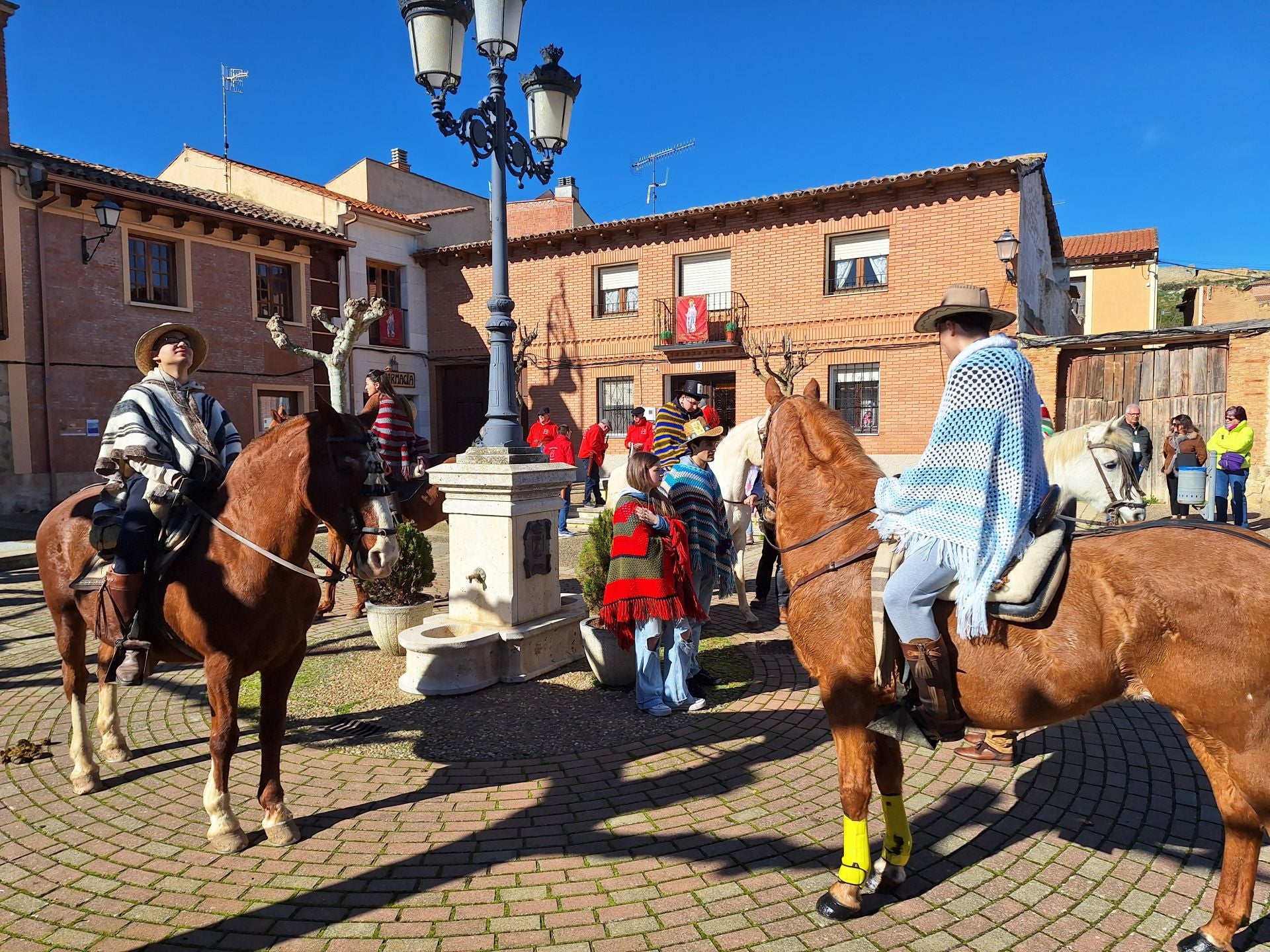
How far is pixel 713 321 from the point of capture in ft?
67.2

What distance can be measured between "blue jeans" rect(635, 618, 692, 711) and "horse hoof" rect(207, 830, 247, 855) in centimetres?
257

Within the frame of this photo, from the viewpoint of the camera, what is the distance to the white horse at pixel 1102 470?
17.5 feet

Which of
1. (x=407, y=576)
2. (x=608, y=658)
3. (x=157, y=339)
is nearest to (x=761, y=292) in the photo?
(x=407, y=576)

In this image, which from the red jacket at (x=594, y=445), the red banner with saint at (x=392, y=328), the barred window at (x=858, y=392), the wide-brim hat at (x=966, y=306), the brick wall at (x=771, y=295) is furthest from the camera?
the red banner with saint at (x=392, y=328)

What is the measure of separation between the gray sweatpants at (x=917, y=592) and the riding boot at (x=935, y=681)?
0.04 m

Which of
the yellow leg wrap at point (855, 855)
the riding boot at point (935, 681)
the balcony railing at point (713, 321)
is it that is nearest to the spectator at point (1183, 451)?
the balcony railing at point (713, 321)

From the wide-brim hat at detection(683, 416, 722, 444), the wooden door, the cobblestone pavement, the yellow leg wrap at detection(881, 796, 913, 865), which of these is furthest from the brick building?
the yellow leg wrap at detection(881, 796, 913, 865)

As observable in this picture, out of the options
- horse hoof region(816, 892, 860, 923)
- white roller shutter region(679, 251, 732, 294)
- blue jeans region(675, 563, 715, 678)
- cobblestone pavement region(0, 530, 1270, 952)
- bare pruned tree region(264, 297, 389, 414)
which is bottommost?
cobblestone pavement region(0, 530, 1270, 952)

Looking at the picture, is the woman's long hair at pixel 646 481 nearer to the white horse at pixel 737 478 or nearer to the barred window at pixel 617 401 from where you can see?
the white horse at pixel 737 478

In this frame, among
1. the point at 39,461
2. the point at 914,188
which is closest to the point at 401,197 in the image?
the point at 39,461

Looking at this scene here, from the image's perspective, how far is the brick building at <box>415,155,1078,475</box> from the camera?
1736 cm

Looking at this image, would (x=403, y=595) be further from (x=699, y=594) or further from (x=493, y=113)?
(x=493, y=113)

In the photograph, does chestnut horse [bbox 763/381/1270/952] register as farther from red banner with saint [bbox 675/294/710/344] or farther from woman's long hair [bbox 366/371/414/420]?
red banner with saint [bbox 675/294/710/344]

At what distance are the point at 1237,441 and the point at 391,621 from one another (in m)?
12.4
